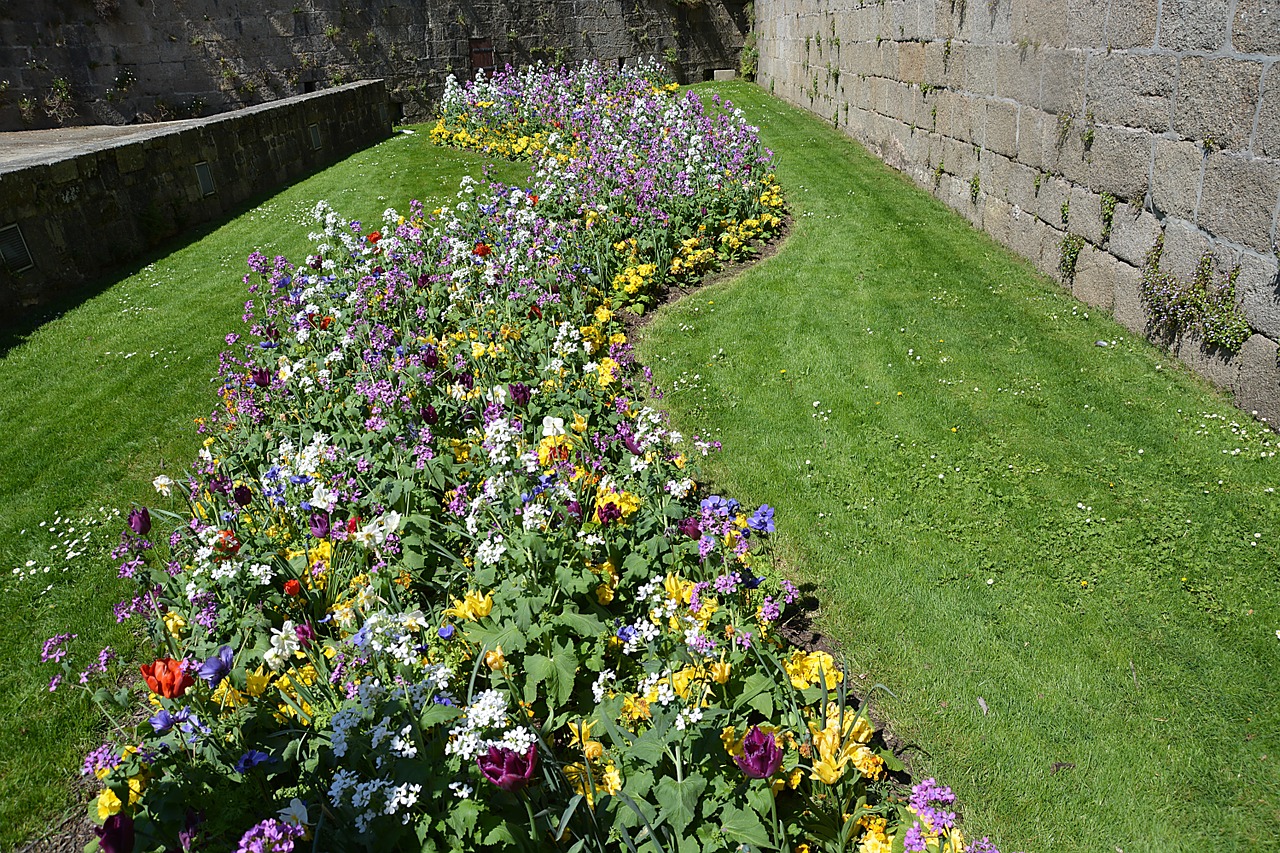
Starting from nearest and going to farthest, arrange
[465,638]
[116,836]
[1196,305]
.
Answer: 1. [116,836]
2. [465,638]
3. [1196,305]

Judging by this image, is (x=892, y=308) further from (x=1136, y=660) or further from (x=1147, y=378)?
(x=1136, y=660)

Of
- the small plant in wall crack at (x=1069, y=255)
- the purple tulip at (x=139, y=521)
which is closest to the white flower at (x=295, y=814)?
the purple tulip at (x=139, y=521)

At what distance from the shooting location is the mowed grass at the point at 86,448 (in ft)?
8.89

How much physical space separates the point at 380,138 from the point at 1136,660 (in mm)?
13141

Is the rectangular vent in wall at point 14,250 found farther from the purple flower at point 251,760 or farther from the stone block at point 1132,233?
the stone block at point 1132,233

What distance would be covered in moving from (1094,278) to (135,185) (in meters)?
7.76

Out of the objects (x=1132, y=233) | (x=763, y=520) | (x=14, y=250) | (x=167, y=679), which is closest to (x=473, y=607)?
(x=167, y=679)

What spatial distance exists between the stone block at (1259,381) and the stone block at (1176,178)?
826 millimetres

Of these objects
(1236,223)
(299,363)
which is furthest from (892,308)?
(299,363)

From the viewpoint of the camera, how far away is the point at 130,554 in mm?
3607

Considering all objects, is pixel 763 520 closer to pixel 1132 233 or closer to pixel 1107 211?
pixel 1132 233

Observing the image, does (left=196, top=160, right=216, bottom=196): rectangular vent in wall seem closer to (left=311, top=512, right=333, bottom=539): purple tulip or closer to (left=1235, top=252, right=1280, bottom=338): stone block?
(left=311, top=512, right=333, bottom=539): purple tulip

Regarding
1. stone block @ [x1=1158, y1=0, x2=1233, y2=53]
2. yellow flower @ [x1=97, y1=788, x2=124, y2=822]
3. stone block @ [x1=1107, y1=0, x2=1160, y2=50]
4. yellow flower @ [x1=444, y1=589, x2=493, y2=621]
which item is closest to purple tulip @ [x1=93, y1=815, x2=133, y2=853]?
yellow flower @ [x1=97, y1=788, x2=124, y2=822]

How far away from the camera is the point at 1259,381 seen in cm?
412
